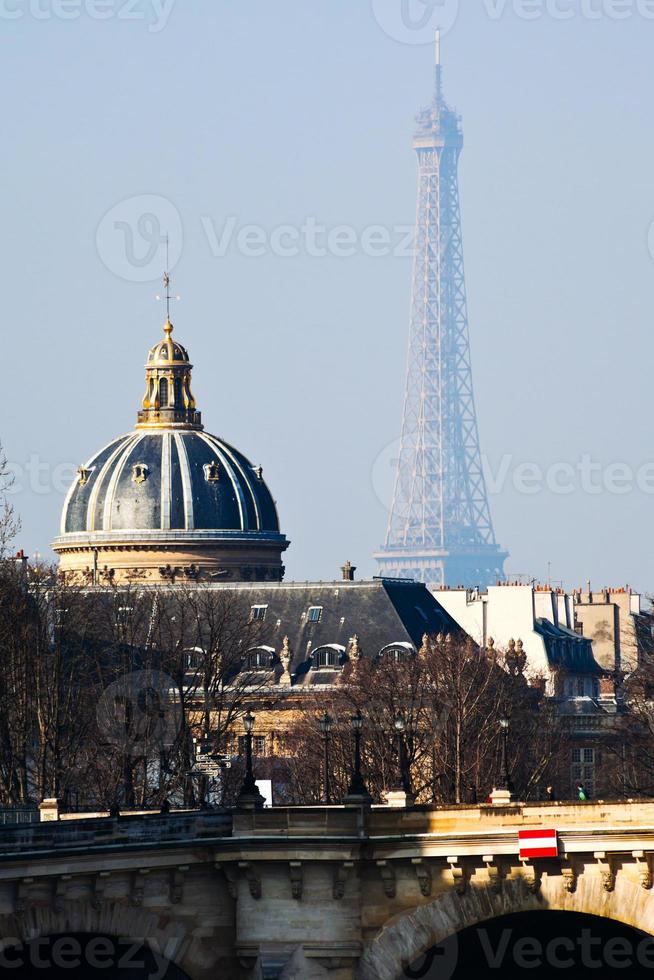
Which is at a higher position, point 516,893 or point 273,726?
point 273,726

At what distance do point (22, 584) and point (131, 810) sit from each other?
1099 inches

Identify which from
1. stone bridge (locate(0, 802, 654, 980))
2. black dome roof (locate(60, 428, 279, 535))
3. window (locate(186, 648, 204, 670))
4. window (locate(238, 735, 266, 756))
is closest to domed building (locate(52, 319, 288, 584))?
black dome roof (locate(60, 428, 279, 535))

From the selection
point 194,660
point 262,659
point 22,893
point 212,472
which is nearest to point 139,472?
point 212,472

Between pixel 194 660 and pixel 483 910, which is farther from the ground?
pixel 194 660

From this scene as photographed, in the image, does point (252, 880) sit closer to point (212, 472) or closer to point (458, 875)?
point (458, 875)

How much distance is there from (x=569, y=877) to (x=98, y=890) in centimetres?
902

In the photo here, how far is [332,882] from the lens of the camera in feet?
235

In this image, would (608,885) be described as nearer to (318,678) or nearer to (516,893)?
(516,893)

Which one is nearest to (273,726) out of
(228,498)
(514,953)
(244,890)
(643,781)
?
(643,781)

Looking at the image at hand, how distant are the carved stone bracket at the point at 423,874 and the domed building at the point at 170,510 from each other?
99.7 metres

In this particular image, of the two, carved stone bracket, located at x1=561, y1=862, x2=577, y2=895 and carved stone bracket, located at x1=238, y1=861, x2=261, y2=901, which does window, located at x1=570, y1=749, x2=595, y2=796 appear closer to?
carved stone bracket, located at x1=238, y1=861, x2=261, y2=901

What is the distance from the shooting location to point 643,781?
11456 centimetres

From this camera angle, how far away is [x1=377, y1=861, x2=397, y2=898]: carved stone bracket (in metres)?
71.0

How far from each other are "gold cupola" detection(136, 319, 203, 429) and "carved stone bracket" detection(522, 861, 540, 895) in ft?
357
